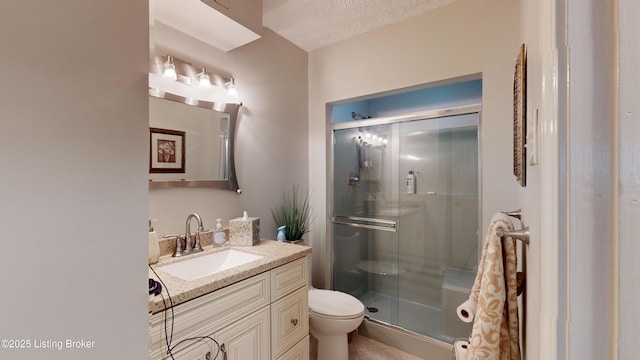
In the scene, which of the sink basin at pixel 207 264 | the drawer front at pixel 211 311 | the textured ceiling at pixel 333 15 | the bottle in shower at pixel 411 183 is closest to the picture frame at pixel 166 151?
the sink basin at pixel 207 264

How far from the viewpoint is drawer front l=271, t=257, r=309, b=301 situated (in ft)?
4.40

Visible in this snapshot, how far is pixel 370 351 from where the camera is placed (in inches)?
79.9

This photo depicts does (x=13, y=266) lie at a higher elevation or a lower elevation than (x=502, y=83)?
lower

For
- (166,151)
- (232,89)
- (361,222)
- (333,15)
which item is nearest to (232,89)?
(232,89)

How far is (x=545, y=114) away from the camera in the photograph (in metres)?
0.25

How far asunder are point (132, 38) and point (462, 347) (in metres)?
1.70

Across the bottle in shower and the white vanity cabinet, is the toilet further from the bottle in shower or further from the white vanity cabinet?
the bottle in shower

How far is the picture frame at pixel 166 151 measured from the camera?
1.41 metres

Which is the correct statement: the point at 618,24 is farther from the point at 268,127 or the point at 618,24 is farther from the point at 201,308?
the point at 268,127

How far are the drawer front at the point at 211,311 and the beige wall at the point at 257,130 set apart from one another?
602mm

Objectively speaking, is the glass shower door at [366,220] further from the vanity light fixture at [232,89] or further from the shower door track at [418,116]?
the vanity light fixture at [232,89]

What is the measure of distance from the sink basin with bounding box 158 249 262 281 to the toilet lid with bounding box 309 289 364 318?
63 cm

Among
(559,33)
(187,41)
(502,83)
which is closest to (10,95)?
(559,33)

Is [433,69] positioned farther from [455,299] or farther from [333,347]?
[333,347]
